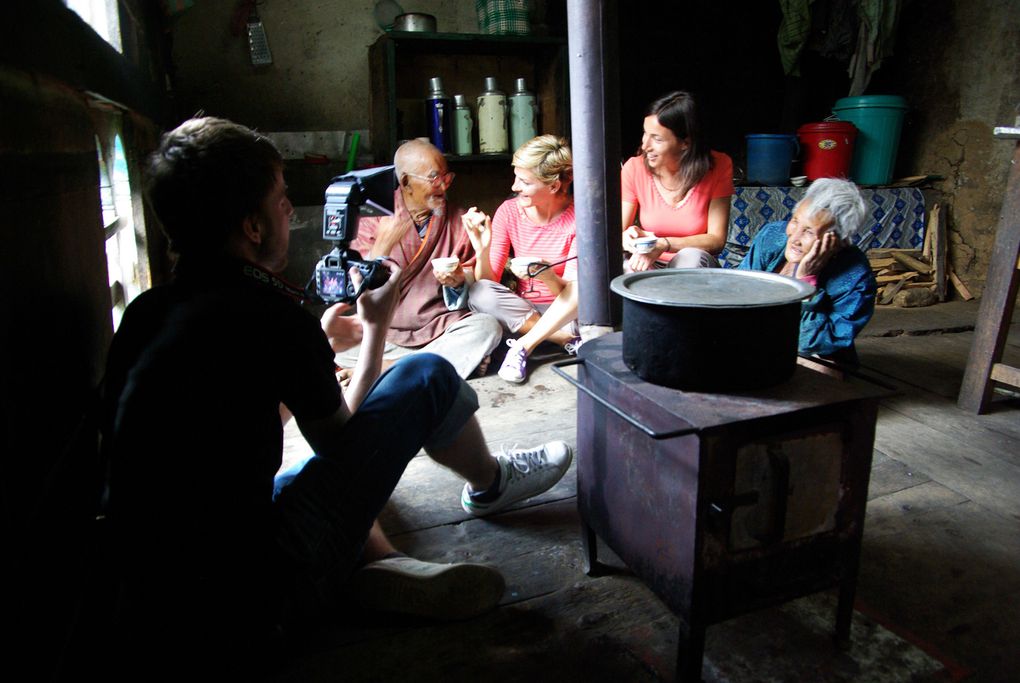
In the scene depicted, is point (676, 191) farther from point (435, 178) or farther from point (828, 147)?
point (828, 147)

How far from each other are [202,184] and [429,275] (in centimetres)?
206

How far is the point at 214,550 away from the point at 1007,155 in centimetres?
540

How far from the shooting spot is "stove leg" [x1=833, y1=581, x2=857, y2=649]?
4.62 feet

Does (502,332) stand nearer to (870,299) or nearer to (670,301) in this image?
(870,299)

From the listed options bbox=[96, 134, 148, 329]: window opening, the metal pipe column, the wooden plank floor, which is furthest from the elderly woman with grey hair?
bbox=[96, 134, 148, 329]: window opening

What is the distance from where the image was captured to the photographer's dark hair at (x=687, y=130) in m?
3.07

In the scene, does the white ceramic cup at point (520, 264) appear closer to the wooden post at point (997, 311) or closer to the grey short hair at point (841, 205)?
the grey short hair at point (841, 205)

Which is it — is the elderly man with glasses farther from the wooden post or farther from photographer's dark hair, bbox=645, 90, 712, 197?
the wooden post

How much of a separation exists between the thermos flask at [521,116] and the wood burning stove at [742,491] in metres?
3.18

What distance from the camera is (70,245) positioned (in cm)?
145

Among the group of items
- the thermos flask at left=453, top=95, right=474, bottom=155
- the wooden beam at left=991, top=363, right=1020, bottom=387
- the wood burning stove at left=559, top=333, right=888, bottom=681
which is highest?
the thermos flask at left=453, top=95, right=474, bottom=155

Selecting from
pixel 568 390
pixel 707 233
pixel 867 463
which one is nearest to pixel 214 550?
pixel 867 463

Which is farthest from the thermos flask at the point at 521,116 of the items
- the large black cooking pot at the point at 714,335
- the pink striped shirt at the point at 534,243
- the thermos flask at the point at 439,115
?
the large black cooking pot at the point at 714,335

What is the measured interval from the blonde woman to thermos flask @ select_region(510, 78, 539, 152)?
1.11 m
